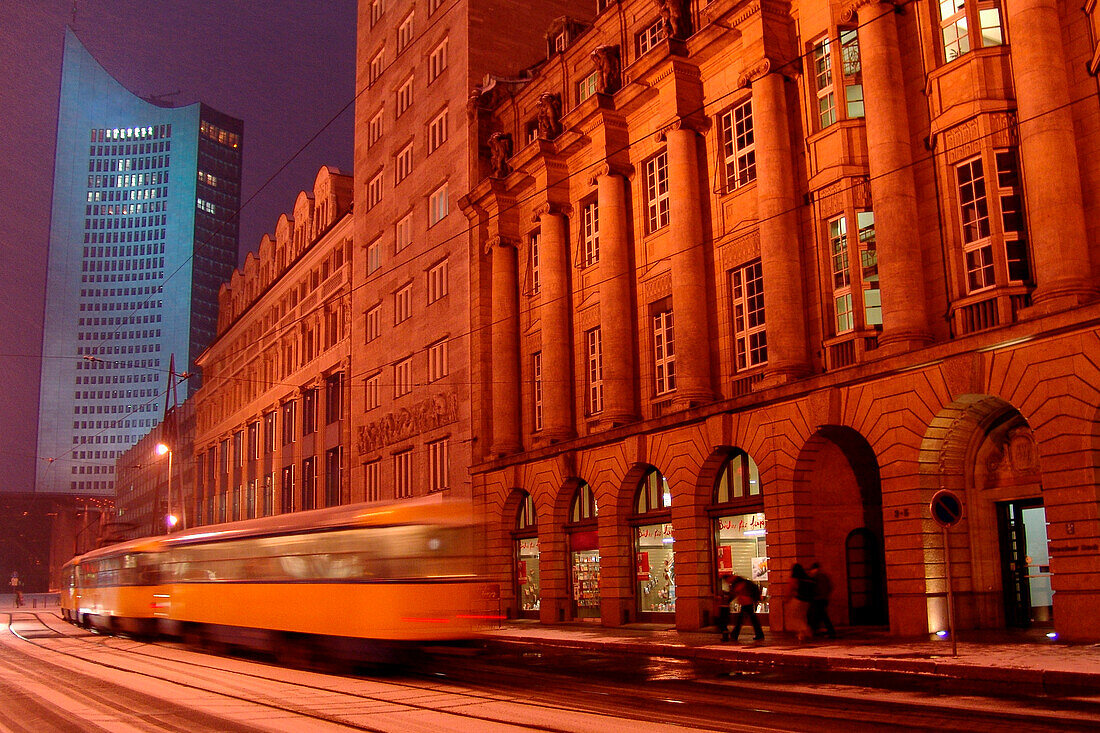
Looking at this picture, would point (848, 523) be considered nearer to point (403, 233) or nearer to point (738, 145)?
point (738, 145)

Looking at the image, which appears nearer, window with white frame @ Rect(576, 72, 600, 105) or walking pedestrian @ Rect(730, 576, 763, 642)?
walking pedestrian @ Rect(730, 576, 763, 642)

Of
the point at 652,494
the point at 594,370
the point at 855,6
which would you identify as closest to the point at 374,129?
the point at 594,370

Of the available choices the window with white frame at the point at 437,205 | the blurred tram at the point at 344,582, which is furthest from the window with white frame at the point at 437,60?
the blurred tram at the point at 344,582

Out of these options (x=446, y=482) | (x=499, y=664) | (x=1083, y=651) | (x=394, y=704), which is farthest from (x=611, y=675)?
(x=446, y=482)

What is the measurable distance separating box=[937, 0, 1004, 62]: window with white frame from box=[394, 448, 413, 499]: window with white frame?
29557 mm

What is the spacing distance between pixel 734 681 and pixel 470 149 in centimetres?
3028

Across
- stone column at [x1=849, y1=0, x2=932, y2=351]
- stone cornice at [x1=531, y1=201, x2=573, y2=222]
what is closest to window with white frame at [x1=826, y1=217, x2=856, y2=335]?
stone column at [x1=849, y1=0, x2=932, y2=351]

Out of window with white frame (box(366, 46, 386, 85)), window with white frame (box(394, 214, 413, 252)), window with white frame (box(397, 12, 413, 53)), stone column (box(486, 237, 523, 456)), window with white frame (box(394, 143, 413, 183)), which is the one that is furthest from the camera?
window with white frame (box(366, 46, 386, 85))

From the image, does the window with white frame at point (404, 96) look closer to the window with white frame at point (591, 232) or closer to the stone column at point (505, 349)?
the stone column at point (505, 349)

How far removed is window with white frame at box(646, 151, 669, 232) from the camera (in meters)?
30.5

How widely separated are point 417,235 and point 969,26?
2922 centimetres

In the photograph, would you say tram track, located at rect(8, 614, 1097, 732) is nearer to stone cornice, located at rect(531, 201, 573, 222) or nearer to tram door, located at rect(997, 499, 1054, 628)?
tram door, located at rect(997, 499, 1054, 628)

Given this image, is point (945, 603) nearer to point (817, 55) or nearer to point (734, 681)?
point (734, 681)

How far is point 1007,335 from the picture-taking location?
19.1 meters
